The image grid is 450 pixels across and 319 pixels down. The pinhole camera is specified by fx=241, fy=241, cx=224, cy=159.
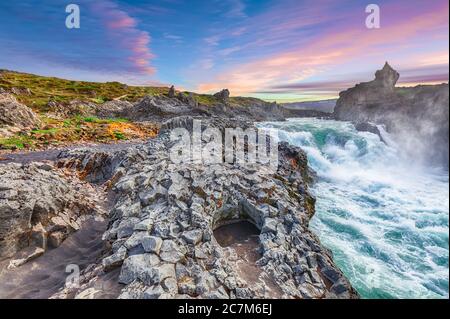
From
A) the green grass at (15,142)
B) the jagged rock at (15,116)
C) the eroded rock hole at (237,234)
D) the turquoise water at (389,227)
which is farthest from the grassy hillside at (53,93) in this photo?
the turquoise water at (389,227)

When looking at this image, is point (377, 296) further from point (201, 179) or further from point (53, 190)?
point (53, 190)

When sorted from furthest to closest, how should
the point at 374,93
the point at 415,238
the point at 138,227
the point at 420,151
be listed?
the point at 374,93 < the point at 415,238 < the point at 420,151 < the point at 138,227

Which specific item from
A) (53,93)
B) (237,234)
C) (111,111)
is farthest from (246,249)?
(53,93)

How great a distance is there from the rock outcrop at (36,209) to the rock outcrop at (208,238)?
1.74 meters

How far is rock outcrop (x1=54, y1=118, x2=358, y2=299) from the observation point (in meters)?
6.48

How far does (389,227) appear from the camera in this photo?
1666cm

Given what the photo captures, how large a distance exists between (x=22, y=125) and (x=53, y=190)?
19400mm

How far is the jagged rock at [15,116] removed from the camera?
23281 millimetres

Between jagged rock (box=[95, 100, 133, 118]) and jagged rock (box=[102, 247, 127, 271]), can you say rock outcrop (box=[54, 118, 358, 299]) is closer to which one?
jagged rock (box=[102, 247, 127, 271])

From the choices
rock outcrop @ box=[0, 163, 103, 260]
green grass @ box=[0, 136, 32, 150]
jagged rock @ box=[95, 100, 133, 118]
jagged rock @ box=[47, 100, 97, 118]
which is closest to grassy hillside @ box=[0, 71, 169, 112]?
jagged rock @ box=[47, 100, 97, 118]

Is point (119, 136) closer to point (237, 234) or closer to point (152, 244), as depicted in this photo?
point (237, 234)

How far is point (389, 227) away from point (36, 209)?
20088mm

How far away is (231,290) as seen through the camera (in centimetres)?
637
